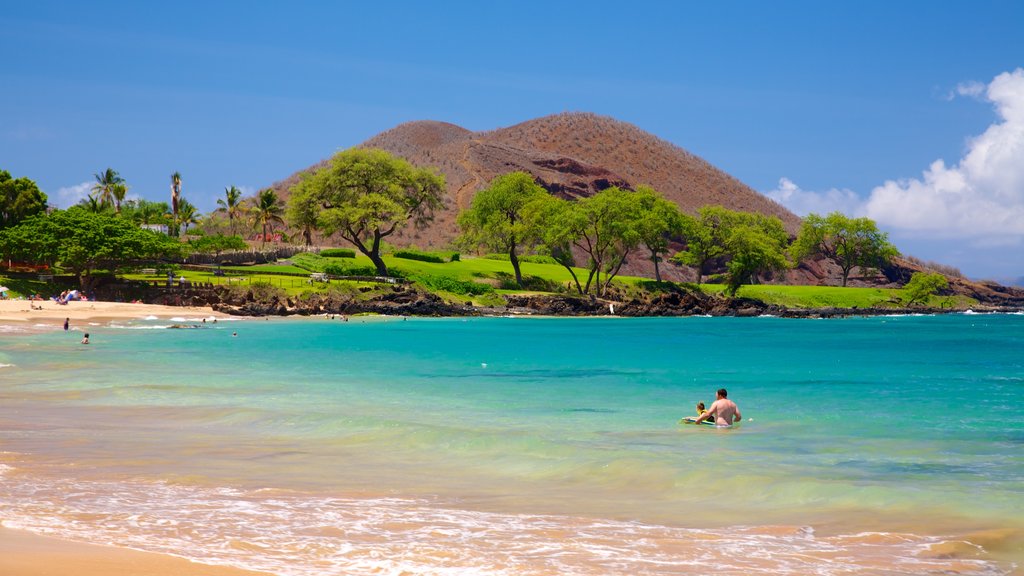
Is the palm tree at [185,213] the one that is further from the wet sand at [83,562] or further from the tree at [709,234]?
the wet sand at [83,562]

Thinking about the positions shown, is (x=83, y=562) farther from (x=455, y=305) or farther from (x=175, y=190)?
(x=175, y=190)

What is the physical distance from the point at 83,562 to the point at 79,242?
7743cm

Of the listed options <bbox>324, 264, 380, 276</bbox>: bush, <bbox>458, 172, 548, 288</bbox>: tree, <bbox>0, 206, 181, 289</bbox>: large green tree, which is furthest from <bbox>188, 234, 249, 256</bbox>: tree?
<bbox>458, 172, 548, 288</bbox>: tree

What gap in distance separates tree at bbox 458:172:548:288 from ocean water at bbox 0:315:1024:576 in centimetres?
7235

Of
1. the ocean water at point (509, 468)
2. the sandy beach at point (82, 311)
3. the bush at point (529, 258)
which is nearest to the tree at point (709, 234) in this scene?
the bush at point (529, 258)

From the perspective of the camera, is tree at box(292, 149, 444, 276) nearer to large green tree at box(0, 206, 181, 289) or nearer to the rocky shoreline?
A: the rocky shoreline

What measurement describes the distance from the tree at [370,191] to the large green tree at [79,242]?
21.2 metres

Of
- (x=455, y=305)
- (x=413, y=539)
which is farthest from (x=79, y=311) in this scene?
(x=413, y=539)

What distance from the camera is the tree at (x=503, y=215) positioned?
11012 centimetres

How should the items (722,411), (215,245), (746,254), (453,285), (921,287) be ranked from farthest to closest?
(921,287), (746,254), (215,245), (453,285), (722,411)

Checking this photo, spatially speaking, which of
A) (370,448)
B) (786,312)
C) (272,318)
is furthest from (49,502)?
(786,312)

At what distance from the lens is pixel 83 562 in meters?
9.20

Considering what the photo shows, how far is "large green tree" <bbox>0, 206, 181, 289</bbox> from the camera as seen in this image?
78.5m

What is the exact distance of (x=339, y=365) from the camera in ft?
128
